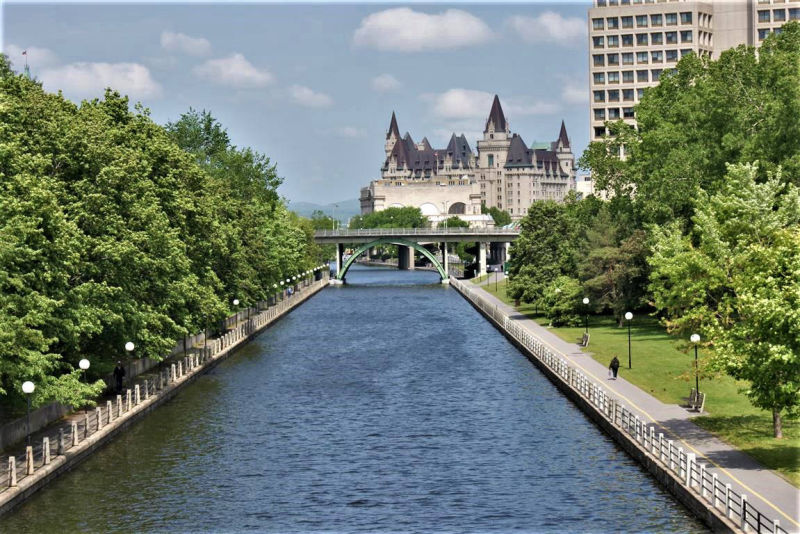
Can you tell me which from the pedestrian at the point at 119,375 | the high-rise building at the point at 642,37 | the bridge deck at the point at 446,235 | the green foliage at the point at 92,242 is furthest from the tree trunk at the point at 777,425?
the bridge deck at the point at 446,235

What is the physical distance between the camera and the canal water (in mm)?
34719

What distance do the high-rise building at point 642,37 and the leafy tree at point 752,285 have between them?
106491 millimetres

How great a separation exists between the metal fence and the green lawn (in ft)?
7.29

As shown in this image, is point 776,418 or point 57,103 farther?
point 57,103

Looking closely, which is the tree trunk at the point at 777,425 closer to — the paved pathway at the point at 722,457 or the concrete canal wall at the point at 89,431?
the paved pathway at the point at 722,457

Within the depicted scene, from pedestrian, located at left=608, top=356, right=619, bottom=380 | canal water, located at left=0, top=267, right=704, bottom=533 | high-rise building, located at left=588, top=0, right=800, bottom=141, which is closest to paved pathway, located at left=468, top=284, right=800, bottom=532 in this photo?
pedestrian, located at left=608, top=356, right=619, bottom=380

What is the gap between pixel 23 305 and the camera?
37219 mm

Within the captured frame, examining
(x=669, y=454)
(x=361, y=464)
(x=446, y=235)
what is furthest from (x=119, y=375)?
(x=446, y=235)

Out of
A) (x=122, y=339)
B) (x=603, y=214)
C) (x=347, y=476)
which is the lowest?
(x=347, y=476)

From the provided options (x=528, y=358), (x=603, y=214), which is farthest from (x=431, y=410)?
(x=603, y=214)

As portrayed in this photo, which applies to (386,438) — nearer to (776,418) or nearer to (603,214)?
(776,418)

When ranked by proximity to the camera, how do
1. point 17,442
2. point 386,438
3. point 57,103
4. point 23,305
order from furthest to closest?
point 57,103, point 386,438, point 17,442, point 23,305

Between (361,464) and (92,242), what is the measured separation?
1450 cm

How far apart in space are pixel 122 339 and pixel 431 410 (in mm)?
14793
